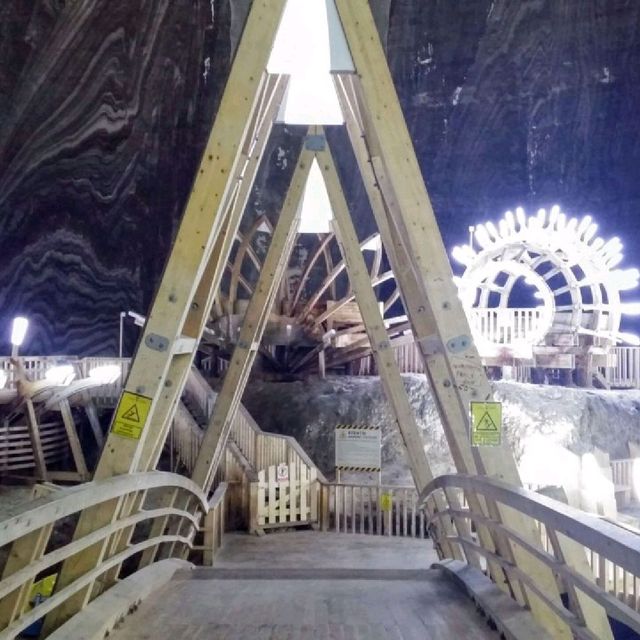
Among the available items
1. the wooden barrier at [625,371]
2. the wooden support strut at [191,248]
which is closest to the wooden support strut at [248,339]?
the wooden support strut at [191,248]

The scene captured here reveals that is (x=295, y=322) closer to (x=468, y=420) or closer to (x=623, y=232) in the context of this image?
(x=623, y=232)

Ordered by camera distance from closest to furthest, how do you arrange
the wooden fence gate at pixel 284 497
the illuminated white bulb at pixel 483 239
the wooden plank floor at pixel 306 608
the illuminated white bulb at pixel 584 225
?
1. the wooden plank floor at pixel 306 608
2. the wooden fence gate at pixel 284 497
3. the illuminated white bulb at pixel 584 225
4. the illuminated white bulb at pixel 483 239

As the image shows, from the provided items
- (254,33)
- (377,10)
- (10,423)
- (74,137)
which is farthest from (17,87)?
(254,33)

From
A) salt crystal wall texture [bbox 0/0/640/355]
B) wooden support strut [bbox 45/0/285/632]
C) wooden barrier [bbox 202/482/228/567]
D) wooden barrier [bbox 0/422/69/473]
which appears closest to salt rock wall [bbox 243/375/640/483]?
wooden barrier [bbox 202/482/228/567]

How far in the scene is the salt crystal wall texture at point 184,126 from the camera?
20844 mm

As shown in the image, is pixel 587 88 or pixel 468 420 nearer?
pixel 468 420

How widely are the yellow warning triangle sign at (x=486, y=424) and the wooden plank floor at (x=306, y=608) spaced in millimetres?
1255

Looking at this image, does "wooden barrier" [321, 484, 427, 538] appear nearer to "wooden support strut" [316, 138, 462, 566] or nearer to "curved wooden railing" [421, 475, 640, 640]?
"wooden support strut" [316, 138, 462, 566]

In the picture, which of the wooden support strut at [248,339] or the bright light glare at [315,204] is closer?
the wooden support strut at [248,339]

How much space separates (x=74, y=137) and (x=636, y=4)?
18823 mm

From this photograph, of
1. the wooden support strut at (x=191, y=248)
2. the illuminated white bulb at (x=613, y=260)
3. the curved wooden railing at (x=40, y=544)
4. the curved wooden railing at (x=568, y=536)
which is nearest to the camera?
the curved wooden railing at (x=568, y=536)

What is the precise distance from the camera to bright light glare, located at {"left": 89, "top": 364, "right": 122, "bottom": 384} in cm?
1531

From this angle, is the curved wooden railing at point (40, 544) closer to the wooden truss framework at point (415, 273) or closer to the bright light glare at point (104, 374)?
the wooden truss framework at point (415, 273)

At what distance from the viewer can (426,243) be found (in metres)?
4.29
